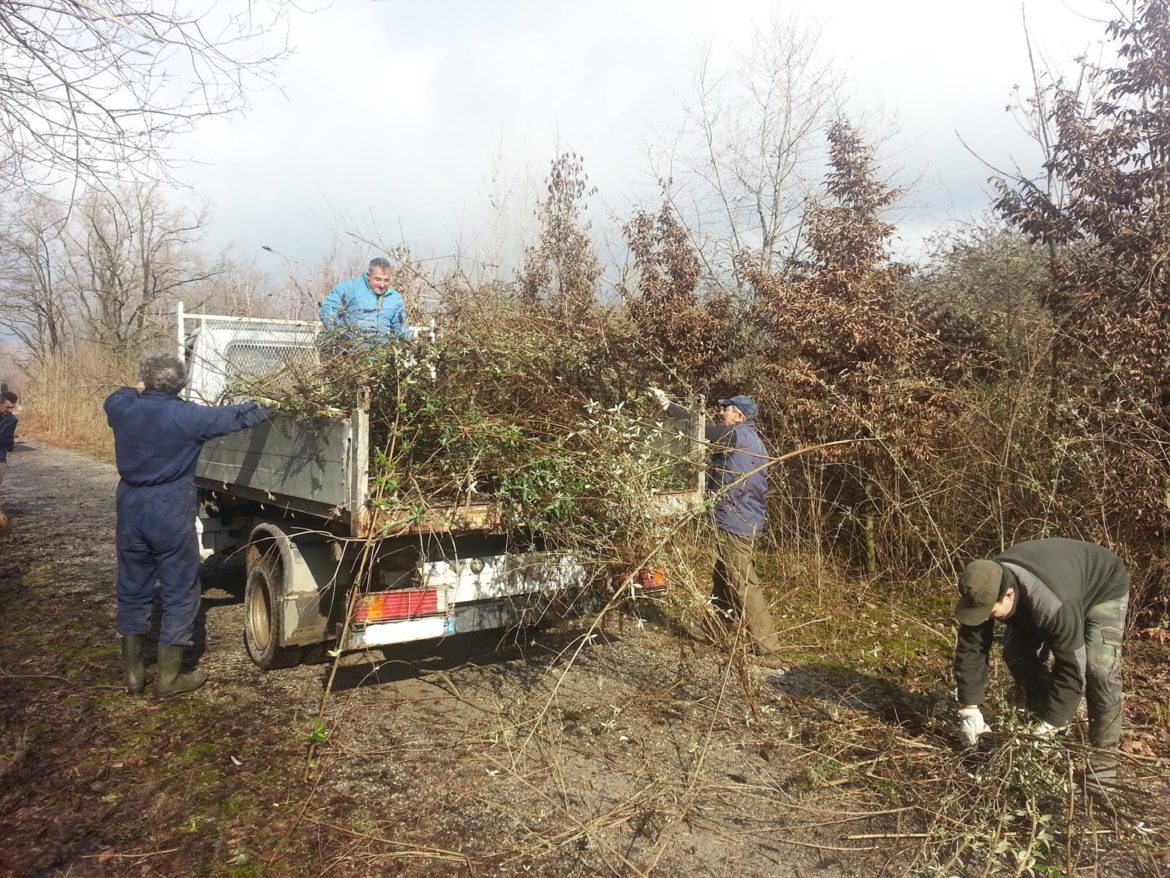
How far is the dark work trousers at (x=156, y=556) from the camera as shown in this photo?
172 inches

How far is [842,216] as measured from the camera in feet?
24.0

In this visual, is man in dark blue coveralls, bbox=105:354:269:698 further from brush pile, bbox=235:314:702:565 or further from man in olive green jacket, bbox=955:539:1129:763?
man in olive green jacket, bbox=955:539:1129:763

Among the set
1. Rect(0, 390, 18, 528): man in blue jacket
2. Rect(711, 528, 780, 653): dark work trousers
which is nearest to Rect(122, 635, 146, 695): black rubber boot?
Rect(711, 528, 780, 653): dark work trousers

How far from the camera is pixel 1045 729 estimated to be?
325 centimetres

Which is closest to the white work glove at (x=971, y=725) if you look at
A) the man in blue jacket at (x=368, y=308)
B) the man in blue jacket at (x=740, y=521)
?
the man in blue jacket at (x=740, y=521)

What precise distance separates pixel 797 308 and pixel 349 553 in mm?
4684

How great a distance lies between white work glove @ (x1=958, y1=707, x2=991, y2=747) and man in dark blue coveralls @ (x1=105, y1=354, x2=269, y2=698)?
4.03 m

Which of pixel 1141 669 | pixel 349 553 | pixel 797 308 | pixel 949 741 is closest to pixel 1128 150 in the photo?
pixel 797 308

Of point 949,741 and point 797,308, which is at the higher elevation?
point 797,308

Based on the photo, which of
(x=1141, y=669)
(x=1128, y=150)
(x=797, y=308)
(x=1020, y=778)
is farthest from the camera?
(x=797, y=308)

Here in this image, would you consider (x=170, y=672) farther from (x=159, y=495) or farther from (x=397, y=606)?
(x=397, y=606)

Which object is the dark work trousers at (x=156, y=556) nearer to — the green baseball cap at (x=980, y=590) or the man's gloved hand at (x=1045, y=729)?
the green baseball cap at (x=980, y=590)

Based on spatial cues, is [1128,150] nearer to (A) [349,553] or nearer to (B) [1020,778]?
(B) [1020,778]

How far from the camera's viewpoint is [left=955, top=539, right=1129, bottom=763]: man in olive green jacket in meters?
3.30
